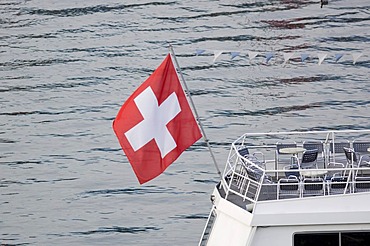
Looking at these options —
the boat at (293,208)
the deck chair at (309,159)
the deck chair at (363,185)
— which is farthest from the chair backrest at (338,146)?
the deck chair at (363,185)

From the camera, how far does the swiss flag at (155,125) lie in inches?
564

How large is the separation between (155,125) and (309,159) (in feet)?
8.75

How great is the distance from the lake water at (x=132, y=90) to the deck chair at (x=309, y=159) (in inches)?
255

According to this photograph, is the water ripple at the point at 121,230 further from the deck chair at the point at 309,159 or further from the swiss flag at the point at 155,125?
the swiss flag at the point at 155,125

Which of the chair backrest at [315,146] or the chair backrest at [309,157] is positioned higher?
the chair backrest at [315,146]

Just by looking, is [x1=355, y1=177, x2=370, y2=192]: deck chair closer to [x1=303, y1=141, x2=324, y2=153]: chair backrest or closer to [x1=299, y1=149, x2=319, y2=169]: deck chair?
[x1=299, y1=149, x2=319, y2=169]: deck chair

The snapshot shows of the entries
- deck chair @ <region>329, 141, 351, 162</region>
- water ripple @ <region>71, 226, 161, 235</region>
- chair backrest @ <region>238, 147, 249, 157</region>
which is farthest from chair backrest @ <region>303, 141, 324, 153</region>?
water ripple @ <region>71, 226, 161, 235</region>

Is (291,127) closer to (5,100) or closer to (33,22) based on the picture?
(5,100)

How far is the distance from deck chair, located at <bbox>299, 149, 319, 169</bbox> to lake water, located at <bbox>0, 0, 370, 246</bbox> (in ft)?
21.3

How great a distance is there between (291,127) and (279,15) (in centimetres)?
1964

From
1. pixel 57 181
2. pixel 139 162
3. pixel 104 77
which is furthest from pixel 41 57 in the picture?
pixel 139 162

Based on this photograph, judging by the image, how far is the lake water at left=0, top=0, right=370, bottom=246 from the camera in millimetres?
28156

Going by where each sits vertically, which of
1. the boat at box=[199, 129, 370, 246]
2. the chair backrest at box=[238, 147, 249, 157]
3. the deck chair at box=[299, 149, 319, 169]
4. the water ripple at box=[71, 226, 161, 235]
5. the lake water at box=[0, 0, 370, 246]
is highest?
the lake water at box=[0, 0, 370, 246]

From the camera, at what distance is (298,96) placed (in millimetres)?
40281
